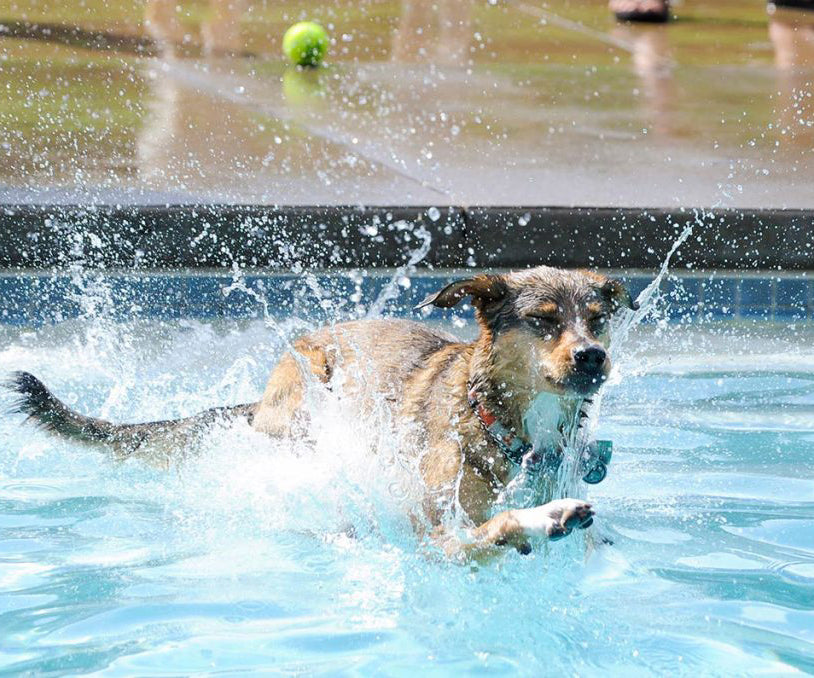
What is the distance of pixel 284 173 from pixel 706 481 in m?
3.70

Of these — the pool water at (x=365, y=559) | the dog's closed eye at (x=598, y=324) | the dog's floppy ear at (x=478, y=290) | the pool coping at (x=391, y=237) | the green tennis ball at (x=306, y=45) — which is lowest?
the pool water at (x=365, y=559)

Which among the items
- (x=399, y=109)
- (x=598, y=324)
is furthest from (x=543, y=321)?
(x=399, y=109)

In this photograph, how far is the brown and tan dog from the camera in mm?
4121

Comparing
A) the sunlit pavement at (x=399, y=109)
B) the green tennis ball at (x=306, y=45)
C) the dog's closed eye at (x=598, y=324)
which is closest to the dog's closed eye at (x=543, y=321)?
the dog's closed eye at (x=598, y=324)

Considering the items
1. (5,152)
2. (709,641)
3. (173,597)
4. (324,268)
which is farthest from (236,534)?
(5,152)

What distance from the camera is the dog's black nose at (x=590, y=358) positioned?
408cm

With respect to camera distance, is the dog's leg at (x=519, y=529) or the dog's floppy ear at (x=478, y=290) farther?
the dog's floppy ear at (x=478, y=290)

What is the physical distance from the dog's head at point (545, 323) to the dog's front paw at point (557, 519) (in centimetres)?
44

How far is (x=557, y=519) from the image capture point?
3.84 meters

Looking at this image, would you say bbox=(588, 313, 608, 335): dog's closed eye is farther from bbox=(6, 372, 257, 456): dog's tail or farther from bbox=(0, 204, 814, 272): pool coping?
bbox=(0, 204, 814, 272): pool coping

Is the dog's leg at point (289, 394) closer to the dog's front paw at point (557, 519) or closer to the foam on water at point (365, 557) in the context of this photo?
the foam on water at point (365, 557)

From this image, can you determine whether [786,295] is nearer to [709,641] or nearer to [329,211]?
[329,211]

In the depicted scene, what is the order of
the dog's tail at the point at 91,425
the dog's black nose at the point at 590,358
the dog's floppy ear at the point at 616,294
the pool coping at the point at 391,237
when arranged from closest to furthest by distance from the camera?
the dog's black nose at the point at 590,358 → the dog's floppy ear at the point at 616,294 → the dog's tail at the point at 91,425 → the pool coping at the point at 391,237

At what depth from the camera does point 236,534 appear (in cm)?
483
